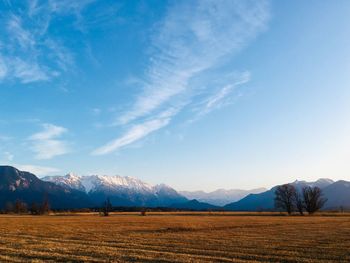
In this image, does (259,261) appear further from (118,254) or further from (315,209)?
(315,209)

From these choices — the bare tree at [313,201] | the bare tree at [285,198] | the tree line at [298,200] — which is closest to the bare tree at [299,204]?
the tree line at [298,200]

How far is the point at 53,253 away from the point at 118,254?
5.32m

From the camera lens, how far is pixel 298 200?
158 metres

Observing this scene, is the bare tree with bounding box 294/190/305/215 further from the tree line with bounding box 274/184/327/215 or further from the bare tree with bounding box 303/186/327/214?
the bare tree with bounding box 303/186/327/214

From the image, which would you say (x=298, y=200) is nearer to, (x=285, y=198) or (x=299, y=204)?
(x=299, y=204)

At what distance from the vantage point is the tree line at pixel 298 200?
155 m

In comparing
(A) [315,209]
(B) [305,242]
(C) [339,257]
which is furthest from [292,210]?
(C) [339,257]

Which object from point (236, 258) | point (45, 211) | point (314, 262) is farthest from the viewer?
point (45, 211)

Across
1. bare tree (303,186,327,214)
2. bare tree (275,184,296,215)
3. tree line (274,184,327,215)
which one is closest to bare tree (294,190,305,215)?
tree line (274,184,327,215)

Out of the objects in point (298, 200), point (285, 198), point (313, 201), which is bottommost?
point (313, 201)

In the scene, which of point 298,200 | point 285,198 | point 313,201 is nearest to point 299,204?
point 298,200

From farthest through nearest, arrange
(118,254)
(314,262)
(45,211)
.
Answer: (45,211), (118,254), (314,262)

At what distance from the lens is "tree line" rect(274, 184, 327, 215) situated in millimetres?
155000

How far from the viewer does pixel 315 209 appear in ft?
506
